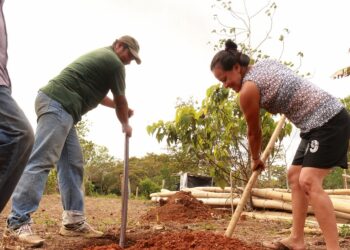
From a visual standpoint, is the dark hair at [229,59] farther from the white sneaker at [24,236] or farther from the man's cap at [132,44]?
the white sneaker at [24,236]

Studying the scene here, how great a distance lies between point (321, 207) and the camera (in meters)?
2.86

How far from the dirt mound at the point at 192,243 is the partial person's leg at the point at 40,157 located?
0.87m

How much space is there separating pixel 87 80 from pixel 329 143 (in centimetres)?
205

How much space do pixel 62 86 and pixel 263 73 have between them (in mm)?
1685

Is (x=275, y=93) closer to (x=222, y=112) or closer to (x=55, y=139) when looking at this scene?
(x=55, y=139)

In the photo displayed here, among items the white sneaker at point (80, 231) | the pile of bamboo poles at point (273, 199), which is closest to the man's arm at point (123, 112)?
the white sneaker at point (80, 231)

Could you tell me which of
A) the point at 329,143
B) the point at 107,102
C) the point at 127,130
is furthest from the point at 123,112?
the point at 329,143

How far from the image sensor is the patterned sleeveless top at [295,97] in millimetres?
2990

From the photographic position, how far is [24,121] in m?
2.39

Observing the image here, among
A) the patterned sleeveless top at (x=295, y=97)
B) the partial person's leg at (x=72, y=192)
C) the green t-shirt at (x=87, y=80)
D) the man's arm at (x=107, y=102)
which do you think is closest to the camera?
the patterned sleeveless top at (x=295, y=97)

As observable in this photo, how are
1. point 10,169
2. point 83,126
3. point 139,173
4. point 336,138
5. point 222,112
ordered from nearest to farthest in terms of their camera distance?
1. point 10,169
2. point 336,138
3. point 222,112
4. point 83,126
5. point 139,173

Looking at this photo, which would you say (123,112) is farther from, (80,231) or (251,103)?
(251,103)

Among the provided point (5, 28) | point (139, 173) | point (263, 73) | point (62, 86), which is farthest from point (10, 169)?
point (139, 173)

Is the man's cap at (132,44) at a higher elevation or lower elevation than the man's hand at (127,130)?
higher
